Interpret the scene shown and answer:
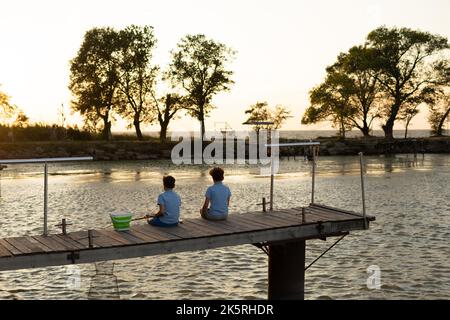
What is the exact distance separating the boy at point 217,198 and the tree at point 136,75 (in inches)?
3035

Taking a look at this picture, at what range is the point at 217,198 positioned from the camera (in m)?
13.7

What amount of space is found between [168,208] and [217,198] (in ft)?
4.25

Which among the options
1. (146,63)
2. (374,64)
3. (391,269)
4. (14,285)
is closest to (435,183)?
(391,269)

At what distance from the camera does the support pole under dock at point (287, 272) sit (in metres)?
13.6

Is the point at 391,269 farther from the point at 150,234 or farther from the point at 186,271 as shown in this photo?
the point at 150,234

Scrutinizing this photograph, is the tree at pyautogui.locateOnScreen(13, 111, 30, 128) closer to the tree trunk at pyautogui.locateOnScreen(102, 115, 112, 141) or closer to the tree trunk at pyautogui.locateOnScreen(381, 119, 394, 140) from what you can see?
the tree trunk at pyautogui.locateOnScreen(102, 115, 112, 141)

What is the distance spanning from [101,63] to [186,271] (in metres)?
74.9

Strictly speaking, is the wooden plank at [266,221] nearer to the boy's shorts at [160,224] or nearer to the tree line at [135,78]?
the boy's shorts at [160,224]

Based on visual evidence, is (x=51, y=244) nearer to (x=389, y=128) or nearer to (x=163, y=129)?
(x=163, y=129)

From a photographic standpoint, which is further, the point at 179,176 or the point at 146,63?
the point at 146,63

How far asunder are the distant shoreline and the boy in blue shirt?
6612 cm

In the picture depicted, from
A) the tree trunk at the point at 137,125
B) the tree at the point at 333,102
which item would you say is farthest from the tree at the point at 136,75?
the tree at the point at 333,102

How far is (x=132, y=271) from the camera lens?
1756 centimetres
